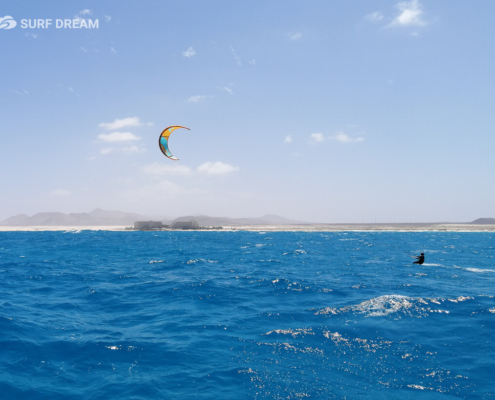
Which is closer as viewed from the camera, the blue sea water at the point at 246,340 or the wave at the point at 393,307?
the blue sea water at the point at 246,340

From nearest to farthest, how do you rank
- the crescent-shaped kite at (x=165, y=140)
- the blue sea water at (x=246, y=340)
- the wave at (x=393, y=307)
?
the blue sea water at (x=246, y=340)
the wave at (x=393, y=307)
the crescent-shaped kite at (x=165, y=140)

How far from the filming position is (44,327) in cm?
1389

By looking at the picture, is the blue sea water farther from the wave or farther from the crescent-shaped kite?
the crescent-shaped kite

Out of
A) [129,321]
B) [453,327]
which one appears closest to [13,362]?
[129,321]

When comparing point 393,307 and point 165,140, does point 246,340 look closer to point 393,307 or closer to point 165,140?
point 393,307

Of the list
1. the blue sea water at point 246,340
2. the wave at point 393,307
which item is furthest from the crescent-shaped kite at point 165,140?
the wave at point 393,307

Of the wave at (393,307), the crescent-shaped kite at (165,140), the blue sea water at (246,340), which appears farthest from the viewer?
the crescent-shaped kite at (165,140)

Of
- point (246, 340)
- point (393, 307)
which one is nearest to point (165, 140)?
point (246, 340)

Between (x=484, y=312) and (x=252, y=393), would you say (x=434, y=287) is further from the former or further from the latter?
(x=252, y=393)

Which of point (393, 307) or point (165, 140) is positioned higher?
point (165, 140)

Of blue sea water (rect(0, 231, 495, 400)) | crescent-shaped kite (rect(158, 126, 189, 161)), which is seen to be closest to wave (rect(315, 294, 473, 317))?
blue sea water (rect(0, 231, 495, 400))

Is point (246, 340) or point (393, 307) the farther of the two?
point (393, 307)

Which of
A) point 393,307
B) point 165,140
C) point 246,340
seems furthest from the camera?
point 165,140

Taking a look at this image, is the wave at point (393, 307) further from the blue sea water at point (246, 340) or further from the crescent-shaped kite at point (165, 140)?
the crescent-shaped kite at point (165, 140)
